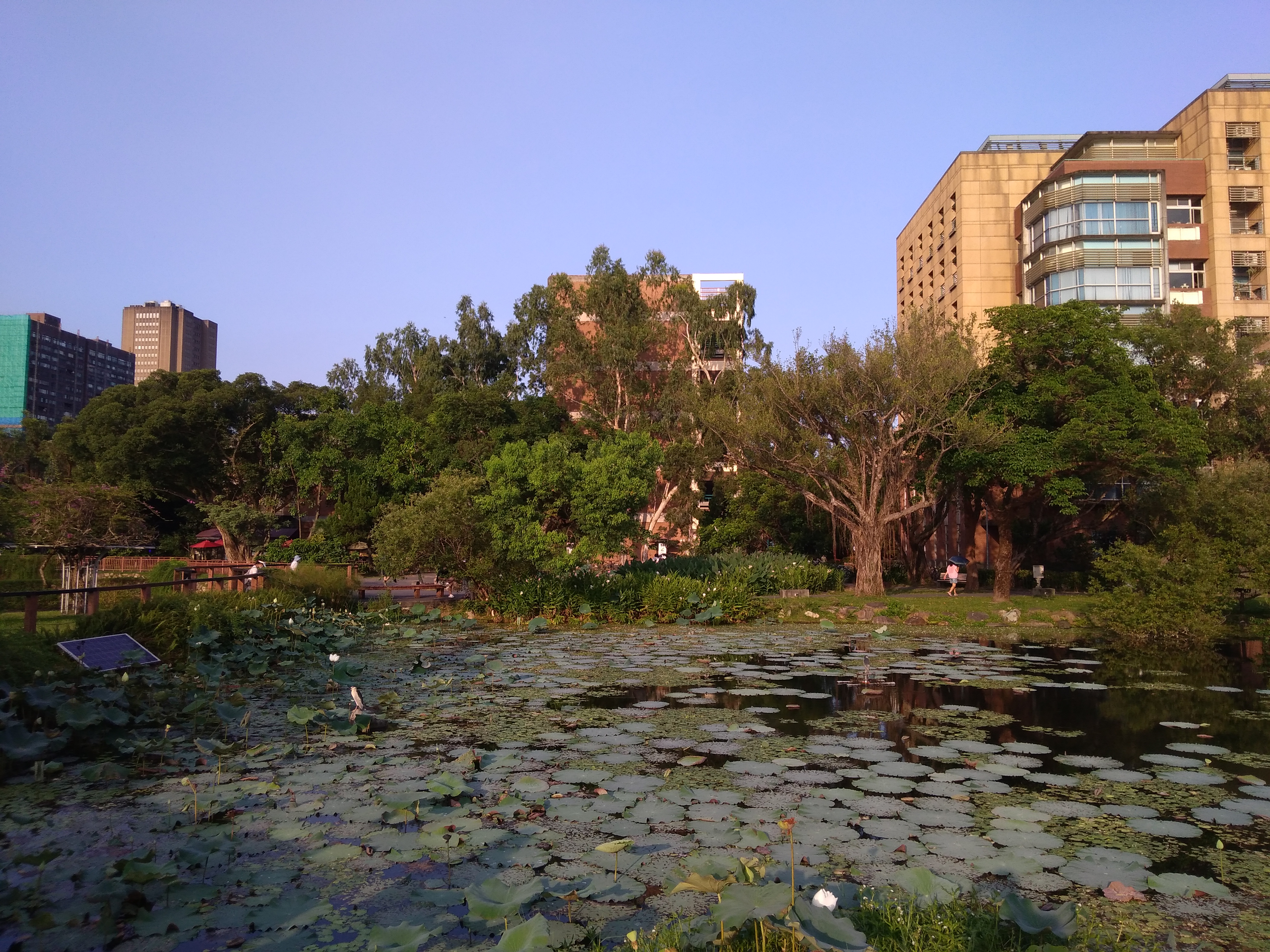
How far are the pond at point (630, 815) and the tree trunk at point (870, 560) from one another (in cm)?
1161

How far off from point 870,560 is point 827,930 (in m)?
19.3

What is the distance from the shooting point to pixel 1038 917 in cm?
306

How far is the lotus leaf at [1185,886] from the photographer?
3.89m

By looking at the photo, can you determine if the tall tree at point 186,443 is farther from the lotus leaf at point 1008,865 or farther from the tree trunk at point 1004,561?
the lotus leaf at point 1008,865

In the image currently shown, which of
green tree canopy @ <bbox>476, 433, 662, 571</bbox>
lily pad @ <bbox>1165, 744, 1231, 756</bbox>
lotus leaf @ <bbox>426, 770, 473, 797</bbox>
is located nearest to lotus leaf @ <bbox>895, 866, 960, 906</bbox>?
lotus leaf @ <bbox>426, 770, 473, 797</bbox>

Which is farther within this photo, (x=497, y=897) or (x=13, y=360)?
(x=13, y=360)

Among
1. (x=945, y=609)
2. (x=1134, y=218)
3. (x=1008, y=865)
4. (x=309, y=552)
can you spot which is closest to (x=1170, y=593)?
(x=945, y=609)

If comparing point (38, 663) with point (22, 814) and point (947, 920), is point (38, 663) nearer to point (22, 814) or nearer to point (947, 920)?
point (22, 814)

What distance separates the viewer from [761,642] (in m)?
13.8

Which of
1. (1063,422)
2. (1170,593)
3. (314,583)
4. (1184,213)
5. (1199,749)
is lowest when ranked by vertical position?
(1199,749)

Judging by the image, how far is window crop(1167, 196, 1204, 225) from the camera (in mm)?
38625

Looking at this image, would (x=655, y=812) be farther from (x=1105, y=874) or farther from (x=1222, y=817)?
(x=1222, y=817)

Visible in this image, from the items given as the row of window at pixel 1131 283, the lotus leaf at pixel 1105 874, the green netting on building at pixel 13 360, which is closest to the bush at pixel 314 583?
the lotus leaf at pixel 1105 874

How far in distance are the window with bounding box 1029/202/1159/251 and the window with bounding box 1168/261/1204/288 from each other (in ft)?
10.7
